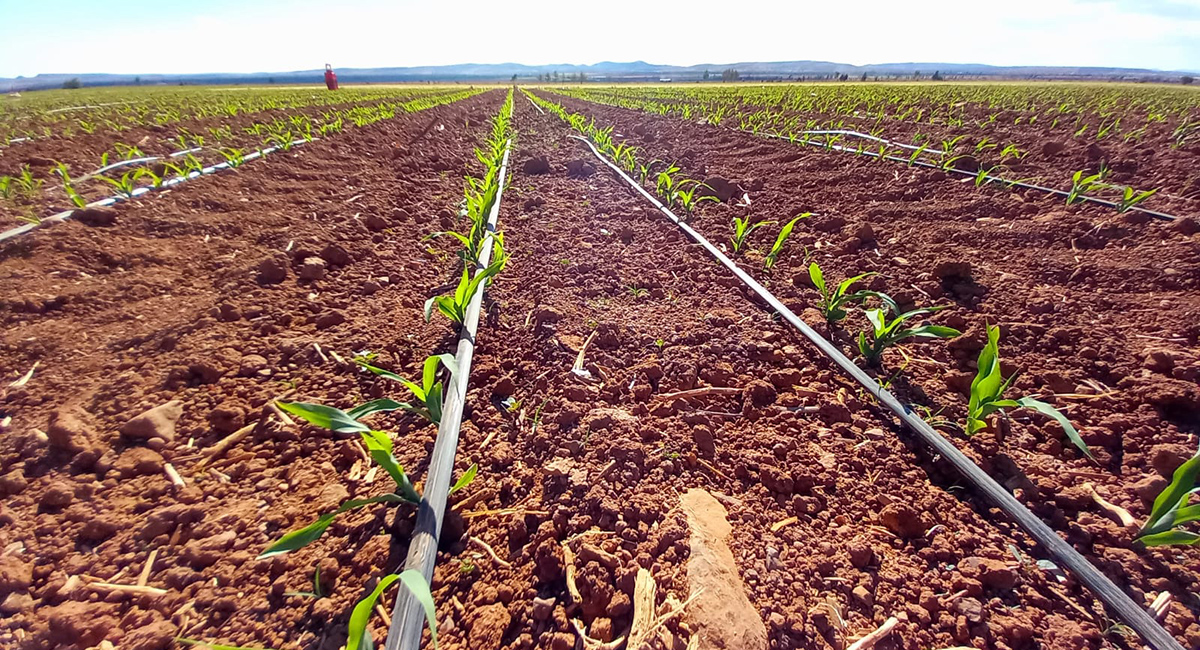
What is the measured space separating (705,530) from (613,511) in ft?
0.82

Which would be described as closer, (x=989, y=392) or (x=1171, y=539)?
(x=1171, y=539)

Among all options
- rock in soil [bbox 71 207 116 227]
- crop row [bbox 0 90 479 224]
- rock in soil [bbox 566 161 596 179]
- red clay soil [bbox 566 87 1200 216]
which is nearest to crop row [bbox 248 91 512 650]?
rock in soil [bbox 71 207 116 227]

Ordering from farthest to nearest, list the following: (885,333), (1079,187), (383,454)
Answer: (1079,187) < (885,333) < (383,454)

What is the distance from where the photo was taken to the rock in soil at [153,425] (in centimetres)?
150

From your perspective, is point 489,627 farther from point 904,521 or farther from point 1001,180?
point 1001,180

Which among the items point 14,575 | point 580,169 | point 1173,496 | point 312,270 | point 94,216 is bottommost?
point 14,575

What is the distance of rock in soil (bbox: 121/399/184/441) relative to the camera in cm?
150

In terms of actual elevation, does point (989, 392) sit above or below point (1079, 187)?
below

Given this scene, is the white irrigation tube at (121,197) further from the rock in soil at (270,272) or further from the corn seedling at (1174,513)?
the corn seedling at (1174,513)

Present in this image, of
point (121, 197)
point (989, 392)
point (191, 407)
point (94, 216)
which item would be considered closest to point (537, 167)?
point (121, 197)

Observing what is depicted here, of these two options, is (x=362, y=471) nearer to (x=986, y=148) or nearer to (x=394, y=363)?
(x=394, y=363)

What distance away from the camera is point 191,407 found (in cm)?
165

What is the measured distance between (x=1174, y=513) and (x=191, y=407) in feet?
9.33

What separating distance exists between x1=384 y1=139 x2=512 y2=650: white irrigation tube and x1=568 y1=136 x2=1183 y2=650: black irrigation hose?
4.82ft
